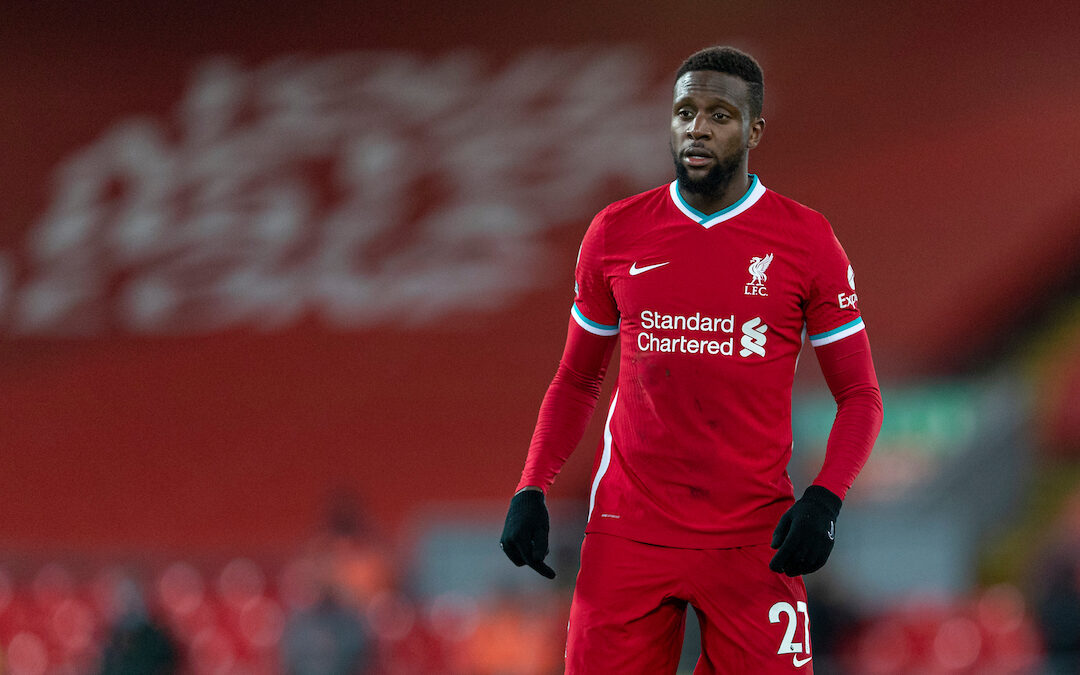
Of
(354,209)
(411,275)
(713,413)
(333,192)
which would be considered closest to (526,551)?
(713,413)

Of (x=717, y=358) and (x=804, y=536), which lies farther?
(x=717, y=358)

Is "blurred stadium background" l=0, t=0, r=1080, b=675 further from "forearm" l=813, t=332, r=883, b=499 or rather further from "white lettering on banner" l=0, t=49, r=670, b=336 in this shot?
"forearm" l=813, t=332, r=883, b=499

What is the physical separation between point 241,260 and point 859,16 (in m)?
4.59

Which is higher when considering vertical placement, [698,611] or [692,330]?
[692,330]

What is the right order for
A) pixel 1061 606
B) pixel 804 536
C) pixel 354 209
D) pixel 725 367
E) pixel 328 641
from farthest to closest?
1. pixel 354 209
2. pixel 328 641
3. pixel 1061 606
4. pixel 725 367
5. pixel 804 536

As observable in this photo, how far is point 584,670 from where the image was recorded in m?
2.55

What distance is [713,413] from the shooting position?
256 centimetres

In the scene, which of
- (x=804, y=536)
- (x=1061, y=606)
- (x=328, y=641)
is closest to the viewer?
(x=804, y=536)

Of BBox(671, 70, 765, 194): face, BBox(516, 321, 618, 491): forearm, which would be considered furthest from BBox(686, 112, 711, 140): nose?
BBox(516, 321, 618, 491): forearm

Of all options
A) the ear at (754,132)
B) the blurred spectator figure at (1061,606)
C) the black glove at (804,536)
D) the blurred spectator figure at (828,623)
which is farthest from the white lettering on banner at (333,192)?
the black glove at (804,536)

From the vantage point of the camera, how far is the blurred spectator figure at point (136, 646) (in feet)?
23.6

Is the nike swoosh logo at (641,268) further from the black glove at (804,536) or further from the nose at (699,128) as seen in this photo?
the black glove at (804,536)

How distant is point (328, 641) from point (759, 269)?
195 inches

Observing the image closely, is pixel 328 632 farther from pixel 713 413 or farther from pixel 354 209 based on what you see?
pixel 713 413
